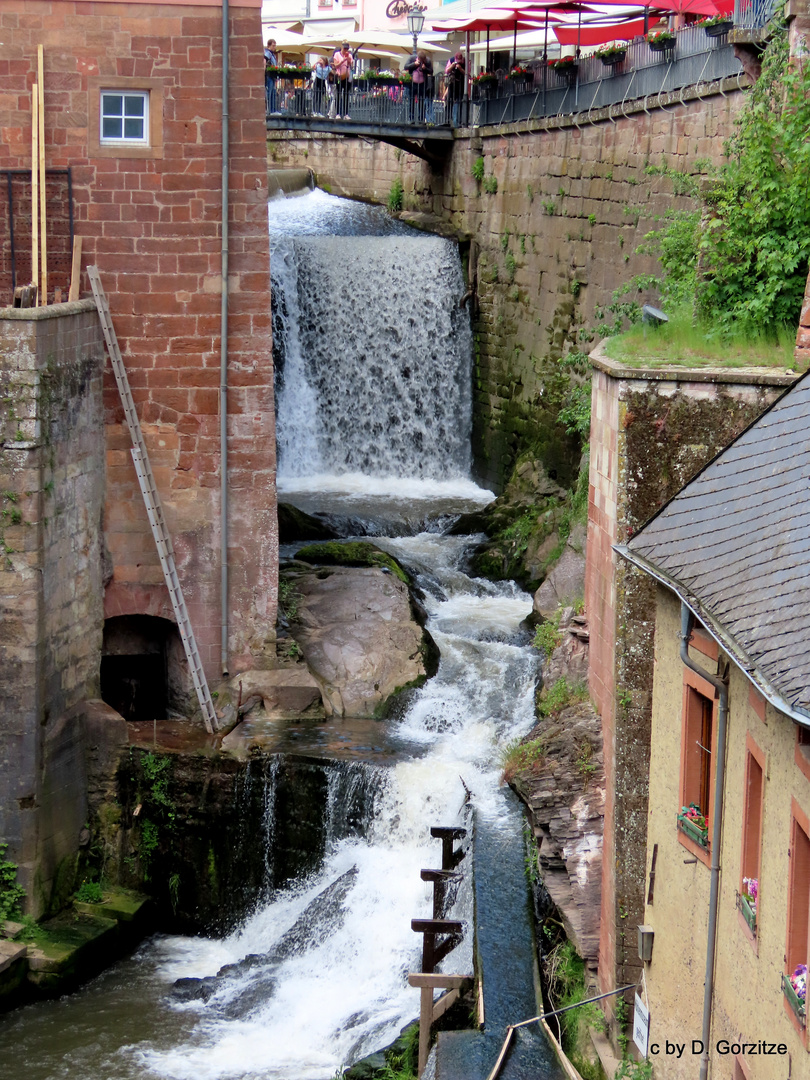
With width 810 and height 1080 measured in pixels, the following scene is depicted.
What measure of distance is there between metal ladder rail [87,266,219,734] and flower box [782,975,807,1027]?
991cm

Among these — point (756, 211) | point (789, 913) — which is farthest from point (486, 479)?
point (789, 913)

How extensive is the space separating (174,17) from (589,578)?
7.38 meters

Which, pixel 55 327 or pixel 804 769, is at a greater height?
pixel 55 327

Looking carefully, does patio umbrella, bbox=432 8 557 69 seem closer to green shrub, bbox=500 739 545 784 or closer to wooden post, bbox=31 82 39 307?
wooden post, bbox=31 82 39 307

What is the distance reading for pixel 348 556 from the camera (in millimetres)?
21156

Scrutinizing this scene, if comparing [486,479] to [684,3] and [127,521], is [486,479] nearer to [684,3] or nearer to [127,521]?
[684,3]

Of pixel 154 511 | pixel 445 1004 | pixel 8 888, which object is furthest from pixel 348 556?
pixel 445 1004

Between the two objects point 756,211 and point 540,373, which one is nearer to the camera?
point 756,211

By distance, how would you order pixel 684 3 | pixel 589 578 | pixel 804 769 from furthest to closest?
pixel 684 3 → pixel 589 578 → pixel 804 769

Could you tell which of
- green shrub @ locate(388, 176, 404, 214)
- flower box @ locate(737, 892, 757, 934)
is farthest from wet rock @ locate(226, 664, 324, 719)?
green shrub @ locate(388, 176, 404, 214)

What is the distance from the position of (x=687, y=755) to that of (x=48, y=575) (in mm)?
7737

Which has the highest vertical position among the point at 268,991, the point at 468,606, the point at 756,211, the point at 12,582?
the point at 756,211

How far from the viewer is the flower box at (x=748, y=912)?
9.20 m

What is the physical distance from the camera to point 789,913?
8.43 meters
